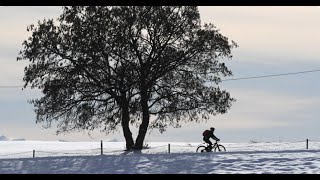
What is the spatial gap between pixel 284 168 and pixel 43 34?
2425cm

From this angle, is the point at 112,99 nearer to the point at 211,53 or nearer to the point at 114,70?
the point at 114,70

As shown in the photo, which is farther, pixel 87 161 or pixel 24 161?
pixel 24 161

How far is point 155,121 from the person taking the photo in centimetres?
4119

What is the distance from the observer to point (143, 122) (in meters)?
41.2

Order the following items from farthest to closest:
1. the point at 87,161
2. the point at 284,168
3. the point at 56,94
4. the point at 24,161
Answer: the point at 56,94
the point at 24,161
the point at 87,161
the point at 284,168

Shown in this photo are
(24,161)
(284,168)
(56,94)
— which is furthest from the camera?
(56,94)

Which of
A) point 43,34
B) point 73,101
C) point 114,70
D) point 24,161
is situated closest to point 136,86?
point 114,70

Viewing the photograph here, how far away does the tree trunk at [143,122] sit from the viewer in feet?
134

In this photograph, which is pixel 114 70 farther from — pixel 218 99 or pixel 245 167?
pixel 245 167

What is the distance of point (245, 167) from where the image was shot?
20250 mm

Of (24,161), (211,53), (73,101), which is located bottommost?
(24,161)

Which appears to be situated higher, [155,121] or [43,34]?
[43,34]

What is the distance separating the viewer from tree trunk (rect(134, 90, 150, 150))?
40781mm

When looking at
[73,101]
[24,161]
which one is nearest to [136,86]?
[73,101]
